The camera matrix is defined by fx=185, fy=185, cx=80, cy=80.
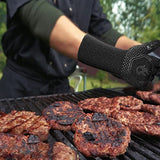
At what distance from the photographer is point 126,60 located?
75.6 inches

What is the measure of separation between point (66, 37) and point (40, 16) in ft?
1.38

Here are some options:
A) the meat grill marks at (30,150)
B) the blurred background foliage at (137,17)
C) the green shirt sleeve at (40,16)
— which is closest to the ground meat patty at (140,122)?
the meat grill marks at (30,150)

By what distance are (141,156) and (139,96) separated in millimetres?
1395

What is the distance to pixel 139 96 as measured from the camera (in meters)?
2.66

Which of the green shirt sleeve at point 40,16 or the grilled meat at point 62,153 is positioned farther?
the green shirt sleeve at point 40,16

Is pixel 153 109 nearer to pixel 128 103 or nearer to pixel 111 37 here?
pixel 128 103

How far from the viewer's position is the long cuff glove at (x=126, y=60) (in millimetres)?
1934

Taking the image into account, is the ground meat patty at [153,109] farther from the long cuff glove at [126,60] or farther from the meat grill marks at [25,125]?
the meat grill marks at [25,125]

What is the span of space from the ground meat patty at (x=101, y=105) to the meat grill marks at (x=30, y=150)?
0.80 meters

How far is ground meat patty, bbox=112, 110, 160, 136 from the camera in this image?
1624 mm

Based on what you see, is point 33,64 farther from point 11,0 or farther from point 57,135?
point 57,135

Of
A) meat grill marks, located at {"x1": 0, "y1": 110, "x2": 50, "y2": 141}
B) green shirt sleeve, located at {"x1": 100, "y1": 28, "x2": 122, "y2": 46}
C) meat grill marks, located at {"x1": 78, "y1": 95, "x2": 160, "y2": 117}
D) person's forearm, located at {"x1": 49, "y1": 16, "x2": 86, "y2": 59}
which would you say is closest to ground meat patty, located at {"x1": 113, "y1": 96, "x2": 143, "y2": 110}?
meat grill marks, located at {"x1": 78, "y1": 95, "x2": 160, "y2": 117}

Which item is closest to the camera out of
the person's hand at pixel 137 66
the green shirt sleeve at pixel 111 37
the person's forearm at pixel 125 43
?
the person's hand at pixel 137 66

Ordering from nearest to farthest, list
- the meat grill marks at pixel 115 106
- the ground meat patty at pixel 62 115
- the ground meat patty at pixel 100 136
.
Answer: the ground meat patty at pixel 100 136 < the ground meat patty at pixel 62 115 < the meat grill marks at pixel 115 106
